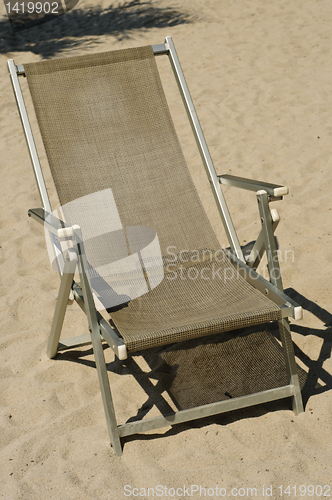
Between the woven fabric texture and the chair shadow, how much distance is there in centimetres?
482

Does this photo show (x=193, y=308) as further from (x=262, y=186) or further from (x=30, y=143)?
(x=30, y=143)

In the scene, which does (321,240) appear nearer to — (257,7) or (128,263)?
(128,263)

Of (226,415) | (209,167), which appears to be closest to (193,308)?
(226,415)

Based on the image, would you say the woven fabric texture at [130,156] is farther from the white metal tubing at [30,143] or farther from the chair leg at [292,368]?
the chair leg at [292,368]

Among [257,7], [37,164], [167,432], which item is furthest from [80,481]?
[257,7]

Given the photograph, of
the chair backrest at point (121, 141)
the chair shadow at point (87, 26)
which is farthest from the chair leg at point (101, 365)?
the chair shadow at point (87, 26)

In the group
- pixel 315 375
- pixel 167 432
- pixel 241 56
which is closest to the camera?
pixel 167 432

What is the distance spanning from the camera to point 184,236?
7.90 feet

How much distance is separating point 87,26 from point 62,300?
7032 mm

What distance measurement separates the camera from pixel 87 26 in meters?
7.92

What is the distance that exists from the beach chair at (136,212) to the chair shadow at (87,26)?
486 cm

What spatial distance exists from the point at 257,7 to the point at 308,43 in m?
1.81

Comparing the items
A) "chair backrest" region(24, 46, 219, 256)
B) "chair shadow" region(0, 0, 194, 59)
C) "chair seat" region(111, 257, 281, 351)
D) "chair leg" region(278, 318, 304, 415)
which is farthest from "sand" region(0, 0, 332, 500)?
"chair shadow" region(0, 0, 194, 59)

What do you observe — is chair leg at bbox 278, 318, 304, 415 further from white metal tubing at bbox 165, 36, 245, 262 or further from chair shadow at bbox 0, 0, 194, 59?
chair shadow at bbox 0, 0, 194, 59
